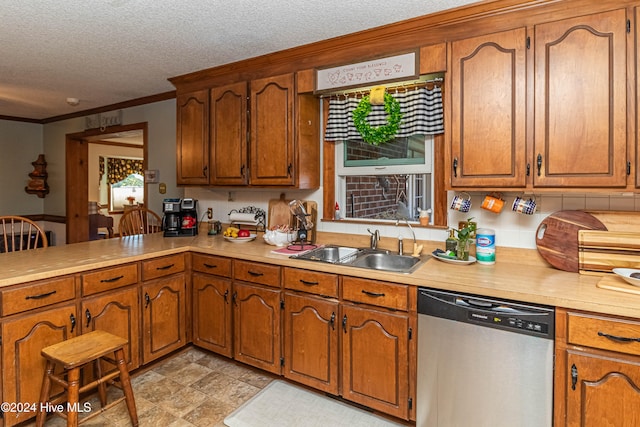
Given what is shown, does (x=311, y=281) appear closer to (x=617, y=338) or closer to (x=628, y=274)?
(x=617, y=338)

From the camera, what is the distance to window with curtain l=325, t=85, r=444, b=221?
2.41 m

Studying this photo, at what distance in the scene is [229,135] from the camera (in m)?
2.99

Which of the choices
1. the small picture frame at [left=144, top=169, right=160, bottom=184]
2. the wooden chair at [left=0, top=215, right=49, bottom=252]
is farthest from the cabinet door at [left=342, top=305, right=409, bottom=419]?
the small picture frame at [left=144, top=169, right=160, bottom=184]

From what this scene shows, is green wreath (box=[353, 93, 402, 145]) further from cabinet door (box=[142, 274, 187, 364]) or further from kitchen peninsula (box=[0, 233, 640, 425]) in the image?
cabinet door (box=[142, 274, 187, 364])

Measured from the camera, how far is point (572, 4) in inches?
69.5

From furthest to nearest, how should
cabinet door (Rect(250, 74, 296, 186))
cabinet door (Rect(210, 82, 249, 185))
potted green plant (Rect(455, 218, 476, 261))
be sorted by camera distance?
cabinet door (Rect(210, 82, 249, 185)) < cabinet door (Rect(250, 74, 296, 186)) < potted green plant (Rect(455, 218, 476, 261))

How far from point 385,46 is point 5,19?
2.32m

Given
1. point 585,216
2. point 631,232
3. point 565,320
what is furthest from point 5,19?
point 631,232

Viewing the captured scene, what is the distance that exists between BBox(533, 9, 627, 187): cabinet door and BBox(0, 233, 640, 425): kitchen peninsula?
56cm

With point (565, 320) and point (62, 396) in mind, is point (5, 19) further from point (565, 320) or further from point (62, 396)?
point (565, 320)

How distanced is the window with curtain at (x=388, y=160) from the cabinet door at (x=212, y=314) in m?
1.13

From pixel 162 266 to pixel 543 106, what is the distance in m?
2.61

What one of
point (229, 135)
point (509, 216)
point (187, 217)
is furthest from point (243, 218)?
point (509, 216)

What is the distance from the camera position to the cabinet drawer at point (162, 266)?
252 centimetres
